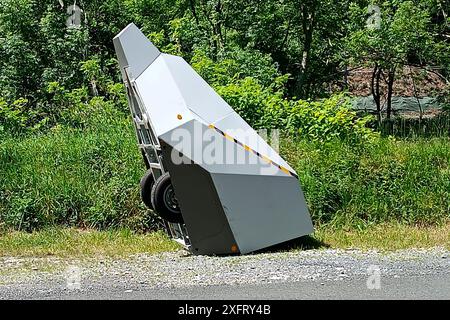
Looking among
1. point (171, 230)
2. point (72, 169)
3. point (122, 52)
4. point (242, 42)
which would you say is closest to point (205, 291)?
point (171, 230)

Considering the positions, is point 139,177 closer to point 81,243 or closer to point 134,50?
point 81,243

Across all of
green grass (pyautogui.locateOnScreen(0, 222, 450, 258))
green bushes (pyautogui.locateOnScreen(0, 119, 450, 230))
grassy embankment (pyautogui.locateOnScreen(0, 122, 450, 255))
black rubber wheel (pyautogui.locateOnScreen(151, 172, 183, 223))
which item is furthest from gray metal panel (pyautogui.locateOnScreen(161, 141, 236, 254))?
green bushes (pyautogui.locateOnScreen(0, 119, 450, 230))

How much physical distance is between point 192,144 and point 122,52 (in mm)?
2154

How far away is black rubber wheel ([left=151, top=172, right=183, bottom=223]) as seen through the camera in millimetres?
8477

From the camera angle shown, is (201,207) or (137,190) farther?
(137,190)

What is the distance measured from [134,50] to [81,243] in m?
2.82

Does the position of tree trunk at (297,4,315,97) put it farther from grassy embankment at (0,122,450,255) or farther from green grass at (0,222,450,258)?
green grass at (0,222,450,258)

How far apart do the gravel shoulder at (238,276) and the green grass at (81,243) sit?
23.5 inches

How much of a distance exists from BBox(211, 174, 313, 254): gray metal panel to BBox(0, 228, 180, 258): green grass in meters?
1.47

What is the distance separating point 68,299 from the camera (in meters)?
6.08

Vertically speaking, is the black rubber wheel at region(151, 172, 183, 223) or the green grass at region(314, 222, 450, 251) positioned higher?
the black rubber wheel at region(151, 172, 183, 223)

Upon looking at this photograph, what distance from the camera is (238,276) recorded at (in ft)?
22.9

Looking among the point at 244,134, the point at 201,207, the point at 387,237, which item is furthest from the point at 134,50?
the point at 387,237

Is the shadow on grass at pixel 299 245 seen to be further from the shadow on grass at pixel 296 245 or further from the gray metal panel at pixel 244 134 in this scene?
the gray metal panel at pixel 244 134
